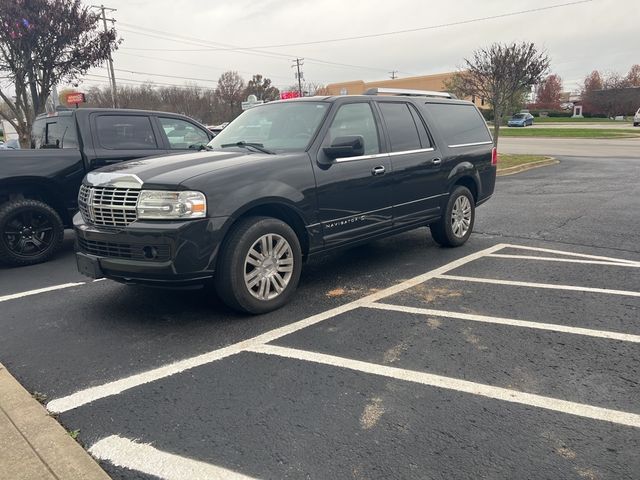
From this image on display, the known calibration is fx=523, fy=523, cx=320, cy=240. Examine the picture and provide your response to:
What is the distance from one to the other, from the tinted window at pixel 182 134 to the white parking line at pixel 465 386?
465 centimetres

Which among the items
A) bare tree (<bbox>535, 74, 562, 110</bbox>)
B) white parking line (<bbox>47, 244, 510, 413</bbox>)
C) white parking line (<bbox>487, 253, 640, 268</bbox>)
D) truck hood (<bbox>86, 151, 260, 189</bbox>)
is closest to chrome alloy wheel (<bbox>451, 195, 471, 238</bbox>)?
white parking line (<bbox>487, 253, 640, 268</bbox>)

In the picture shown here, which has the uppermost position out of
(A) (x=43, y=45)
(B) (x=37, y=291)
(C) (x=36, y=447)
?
(A) (x=43, y=45)

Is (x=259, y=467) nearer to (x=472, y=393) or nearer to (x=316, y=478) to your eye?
(x=316, y=478)

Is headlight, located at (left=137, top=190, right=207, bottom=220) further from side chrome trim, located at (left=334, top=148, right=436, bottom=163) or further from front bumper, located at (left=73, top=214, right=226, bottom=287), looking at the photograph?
side chrome trim, located at (left=334, top=148, right=436, bottom=163)

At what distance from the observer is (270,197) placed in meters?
4.29

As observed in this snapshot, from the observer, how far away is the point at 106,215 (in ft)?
13.7

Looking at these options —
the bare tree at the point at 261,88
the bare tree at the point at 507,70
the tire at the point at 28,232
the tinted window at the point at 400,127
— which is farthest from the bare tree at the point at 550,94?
the tire at the point at 28,232

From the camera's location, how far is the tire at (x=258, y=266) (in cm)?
411

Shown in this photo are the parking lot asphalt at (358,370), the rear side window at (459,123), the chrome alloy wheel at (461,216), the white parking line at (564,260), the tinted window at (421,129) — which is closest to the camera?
the parking lot asphalt at (358,370)

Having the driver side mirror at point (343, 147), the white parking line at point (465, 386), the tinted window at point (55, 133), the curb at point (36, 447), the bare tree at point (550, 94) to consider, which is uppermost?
the bare tree at point (550, 94)

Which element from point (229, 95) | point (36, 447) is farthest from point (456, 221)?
point (229, 95)

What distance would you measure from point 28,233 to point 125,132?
1803mm

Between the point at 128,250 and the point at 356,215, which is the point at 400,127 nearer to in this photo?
the point at 356,215

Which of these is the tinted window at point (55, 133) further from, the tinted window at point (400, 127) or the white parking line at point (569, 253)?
the white parking line at point (569, 253)
